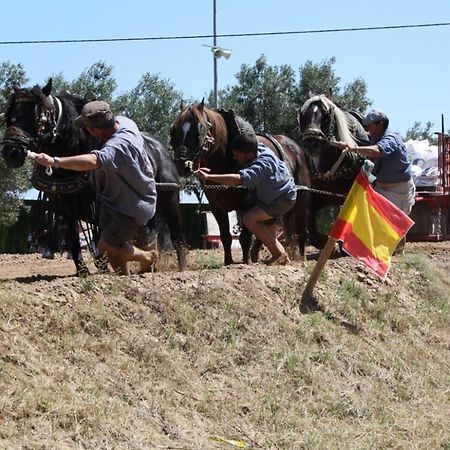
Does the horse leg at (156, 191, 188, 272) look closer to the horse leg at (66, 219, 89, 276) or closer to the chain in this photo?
the chain

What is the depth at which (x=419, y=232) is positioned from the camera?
20219 mm

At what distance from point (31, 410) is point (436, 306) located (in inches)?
266

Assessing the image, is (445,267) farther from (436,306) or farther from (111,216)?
(111,216)

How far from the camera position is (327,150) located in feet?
48.2

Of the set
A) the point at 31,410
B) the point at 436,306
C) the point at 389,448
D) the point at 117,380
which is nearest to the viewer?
the point at 31,410

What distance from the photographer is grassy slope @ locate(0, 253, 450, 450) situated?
7027 millimetres

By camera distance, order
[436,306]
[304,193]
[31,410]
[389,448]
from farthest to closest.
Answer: [304,193] → [436,306] → [389,448] → [31,410]

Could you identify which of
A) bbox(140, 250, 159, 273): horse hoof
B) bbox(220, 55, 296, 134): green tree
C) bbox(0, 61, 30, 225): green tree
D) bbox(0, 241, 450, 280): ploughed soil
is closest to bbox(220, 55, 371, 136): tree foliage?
bbox(220, 55, 296, 134): green tree

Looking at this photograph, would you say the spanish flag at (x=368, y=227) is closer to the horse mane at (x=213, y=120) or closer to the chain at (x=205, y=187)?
the chain at (x=205, y=187)

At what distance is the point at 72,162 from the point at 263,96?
30894 mm

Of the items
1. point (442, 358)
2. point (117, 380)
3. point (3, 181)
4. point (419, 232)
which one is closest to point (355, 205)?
point (442, 358)

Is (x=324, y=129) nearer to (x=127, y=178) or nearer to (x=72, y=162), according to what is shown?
(x=127, y=178)

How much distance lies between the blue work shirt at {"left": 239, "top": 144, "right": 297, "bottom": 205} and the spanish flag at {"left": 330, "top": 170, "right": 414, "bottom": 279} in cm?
92

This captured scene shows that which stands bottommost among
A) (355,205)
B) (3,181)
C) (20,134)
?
(3,181)
